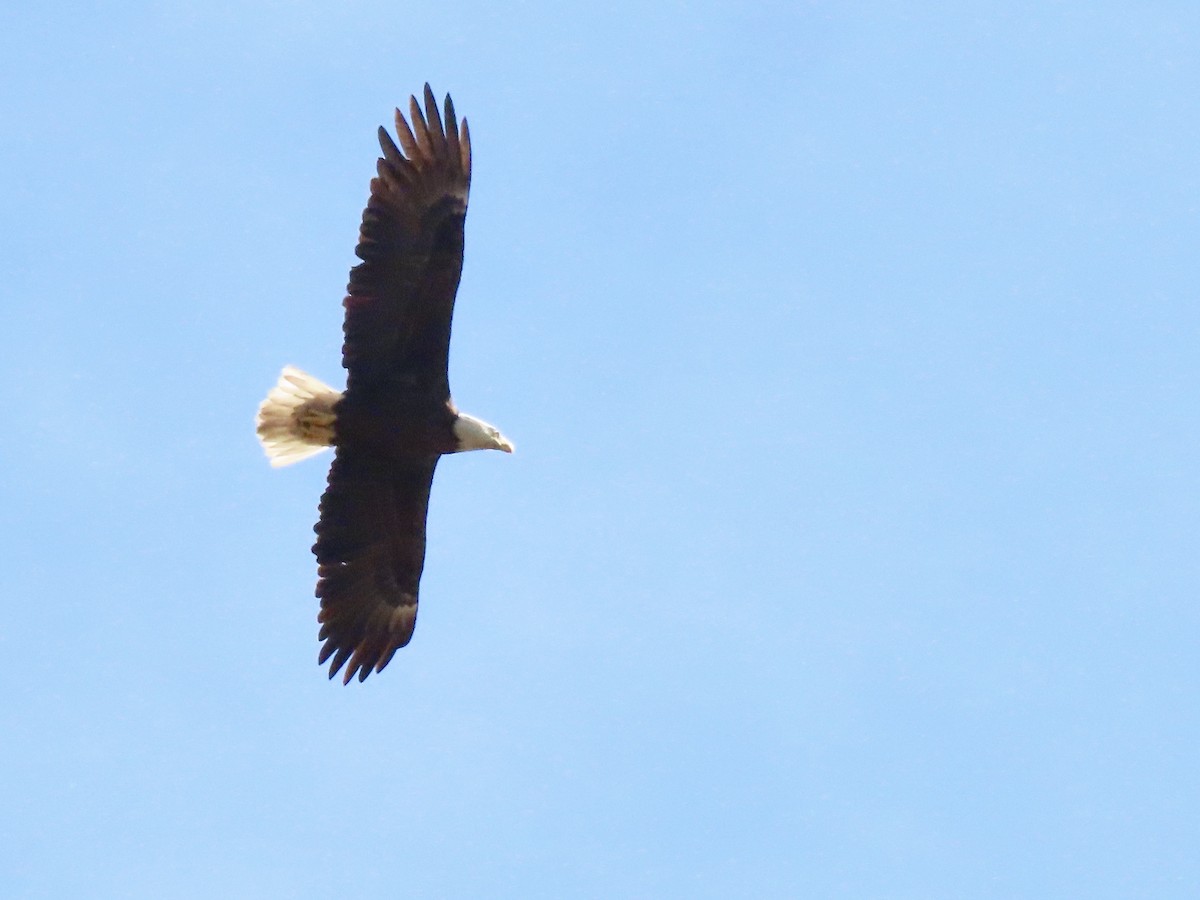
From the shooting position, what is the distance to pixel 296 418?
13.8 meters

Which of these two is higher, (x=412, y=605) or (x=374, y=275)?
(x=374, y=275)

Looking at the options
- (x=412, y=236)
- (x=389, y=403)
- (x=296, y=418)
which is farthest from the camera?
(x=296, y=418)

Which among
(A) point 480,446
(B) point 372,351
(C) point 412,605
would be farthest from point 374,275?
(C) point 412,605

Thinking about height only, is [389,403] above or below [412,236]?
below

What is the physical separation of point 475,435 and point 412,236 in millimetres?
1469

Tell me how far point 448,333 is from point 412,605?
6.43 ft

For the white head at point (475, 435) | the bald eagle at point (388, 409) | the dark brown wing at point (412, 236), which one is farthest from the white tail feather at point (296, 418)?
the white head at point (475, 435)

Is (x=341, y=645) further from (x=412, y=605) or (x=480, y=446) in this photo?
(x=480, y=446)

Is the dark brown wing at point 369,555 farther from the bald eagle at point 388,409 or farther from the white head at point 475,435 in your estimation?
the white head at point 475,435

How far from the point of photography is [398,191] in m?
13.1

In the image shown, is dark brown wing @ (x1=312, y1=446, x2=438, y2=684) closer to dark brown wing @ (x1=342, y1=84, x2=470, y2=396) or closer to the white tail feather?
the white tail feather

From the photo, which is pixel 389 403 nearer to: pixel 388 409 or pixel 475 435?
pixel 388 409

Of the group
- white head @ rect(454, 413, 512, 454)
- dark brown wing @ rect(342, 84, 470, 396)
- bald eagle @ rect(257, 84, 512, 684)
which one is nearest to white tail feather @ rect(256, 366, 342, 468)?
bald eagle @ rect(257, 84, 512, 684)

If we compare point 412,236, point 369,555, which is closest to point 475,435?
point 369,555
